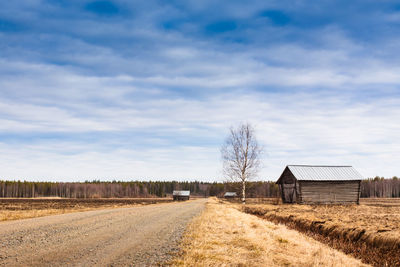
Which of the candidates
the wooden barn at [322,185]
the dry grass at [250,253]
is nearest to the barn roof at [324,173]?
the wooden barn at [322,185]

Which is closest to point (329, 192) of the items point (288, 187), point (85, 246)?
point (288, 187)

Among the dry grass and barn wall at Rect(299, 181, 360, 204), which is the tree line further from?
the dry grass

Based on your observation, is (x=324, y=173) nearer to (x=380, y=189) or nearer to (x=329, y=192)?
(x=329, y=192)

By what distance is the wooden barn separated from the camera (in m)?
40.8

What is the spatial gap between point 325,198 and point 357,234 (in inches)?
1141

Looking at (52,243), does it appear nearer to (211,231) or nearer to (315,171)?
(211,231)

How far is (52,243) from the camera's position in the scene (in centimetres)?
1098

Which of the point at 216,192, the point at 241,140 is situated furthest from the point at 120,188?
the point at 241,140

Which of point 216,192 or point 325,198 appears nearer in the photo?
point 325,198

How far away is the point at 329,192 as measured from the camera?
136ft

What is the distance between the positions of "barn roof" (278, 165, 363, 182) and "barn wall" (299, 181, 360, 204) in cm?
64

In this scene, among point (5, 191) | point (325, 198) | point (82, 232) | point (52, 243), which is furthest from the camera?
point (5, 191)

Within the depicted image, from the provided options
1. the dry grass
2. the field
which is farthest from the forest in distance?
the dry grass

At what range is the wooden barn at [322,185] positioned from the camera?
4081 centimetres
